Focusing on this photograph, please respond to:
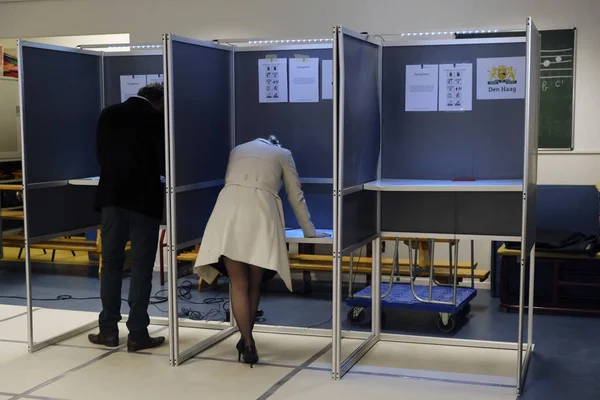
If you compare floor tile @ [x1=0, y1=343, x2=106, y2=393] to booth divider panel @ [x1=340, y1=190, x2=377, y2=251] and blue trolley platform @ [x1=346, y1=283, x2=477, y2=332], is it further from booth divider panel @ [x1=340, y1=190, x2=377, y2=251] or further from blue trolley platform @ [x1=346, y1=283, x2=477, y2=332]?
blue trolley platform @ [x1=346, y1=283, x2=477, y2=332]

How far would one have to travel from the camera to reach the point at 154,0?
23.8ft

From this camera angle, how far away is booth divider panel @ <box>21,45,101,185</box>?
4703 millimetres

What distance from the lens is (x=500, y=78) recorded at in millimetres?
4547

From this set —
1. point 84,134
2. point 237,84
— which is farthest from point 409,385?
point 84,134

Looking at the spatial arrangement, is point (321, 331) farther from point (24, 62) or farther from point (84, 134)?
point (24, 62)

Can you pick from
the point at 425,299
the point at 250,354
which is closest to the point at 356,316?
the point at 425,299

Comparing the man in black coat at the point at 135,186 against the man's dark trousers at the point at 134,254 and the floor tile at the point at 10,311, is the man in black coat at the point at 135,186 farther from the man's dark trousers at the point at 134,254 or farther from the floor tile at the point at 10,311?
the floor tile at the point at 10,311

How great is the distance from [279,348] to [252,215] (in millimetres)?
978

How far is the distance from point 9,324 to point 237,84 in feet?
7.40

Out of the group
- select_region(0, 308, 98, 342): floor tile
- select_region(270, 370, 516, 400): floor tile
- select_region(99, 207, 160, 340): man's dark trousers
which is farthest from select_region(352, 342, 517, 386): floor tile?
select_region(0, 308, 98, 342): floor tile

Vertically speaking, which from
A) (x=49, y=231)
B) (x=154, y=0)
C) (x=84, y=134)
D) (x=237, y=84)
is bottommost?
(x=49, y=231)

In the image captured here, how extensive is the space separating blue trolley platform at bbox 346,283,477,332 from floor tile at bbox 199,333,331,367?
1.68 ft

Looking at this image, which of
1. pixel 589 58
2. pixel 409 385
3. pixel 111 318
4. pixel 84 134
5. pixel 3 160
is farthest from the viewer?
pixel 3 160

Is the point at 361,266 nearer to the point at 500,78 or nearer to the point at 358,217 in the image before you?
the point at 358,217
